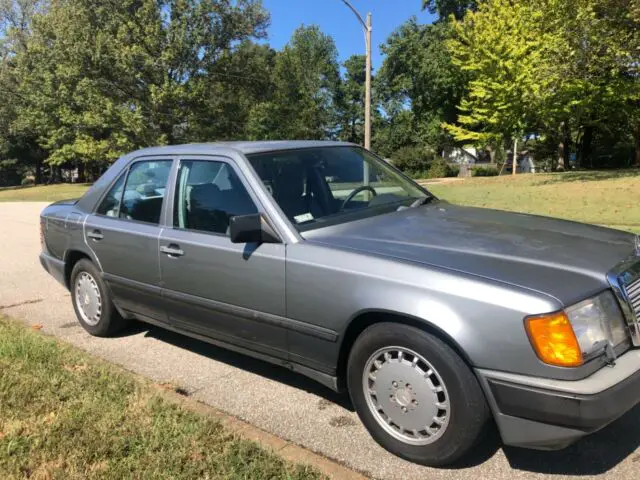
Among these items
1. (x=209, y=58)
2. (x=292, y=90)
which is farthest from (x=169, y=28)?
Result: (x=292, y=90)

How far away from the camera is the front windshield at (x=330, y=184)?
353 centimetres

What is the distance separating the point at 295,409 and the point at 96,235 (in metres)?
2.31

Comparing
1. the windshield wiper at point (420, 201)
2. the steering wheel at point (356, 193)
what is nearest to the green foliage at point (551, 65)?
the windshield wiper at point (420, 201)

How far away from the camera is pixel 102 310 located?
15.6 feet

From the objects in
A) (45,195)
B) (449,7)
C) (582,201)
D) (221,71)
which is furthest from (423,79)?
(582,201)

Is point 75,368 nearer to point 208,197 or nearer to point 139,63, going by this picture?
point 208,197

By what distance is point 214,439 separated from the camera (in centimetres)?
301

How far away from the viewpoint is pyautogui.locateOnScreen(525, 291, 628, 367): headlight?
93.2 inches

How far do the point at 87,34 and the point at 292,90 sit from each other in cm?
2677

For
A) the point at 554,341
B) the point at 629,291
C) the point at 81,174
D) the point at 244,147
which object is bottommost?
the point at 81,174

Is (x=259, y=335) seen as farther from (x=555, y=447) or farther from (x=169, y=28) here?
(x=169, y=28)

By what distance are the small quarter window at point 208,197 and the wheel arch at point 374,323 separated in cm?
102

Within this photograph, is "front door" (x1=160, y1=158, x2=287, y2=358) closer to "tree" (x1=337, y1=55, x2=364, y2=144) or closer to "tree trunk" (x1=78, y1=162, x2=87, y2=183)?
"tree" (x1=337, y1=55, x2=364, y2=144)

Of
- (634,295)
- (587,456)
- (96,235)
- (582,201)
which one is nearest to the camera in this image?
(634,295)
